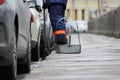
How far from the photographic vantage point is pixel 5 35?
6.83 m

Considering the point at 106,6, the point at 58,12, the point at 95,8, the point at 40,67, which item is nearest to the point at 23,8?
the point at 58,12

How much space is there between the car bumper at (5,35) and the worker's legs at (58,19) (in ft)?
7.16

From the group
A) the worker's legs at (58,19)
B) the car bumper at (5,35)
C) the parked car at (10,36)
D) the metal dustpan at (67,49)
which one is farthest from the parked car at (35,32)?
the car bumper at (5,35)

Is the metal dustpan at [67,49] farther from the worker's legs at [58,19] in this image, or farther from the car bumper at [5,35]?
the car bumper at [5,35]

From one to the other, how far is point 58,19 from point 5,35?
8.29 feet

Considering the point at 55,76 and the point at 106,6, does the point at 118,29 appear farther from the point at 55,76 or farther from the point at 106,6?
the point at 106,6

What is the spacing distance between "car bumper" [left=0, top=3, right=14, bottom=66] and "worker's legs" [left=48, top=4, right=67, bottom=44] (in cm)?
218

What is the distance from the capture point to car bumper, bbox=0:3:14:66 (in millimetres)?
6805

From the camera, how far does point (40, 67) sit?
34.7ft

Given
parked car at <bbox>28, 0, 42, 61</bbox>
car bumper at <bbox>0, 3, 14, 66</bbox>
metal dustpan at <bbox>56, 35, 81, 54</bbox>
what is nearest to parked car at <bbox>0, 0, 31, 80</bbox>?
car bumper at <bbox>0, 3, 14, 66</bbox>

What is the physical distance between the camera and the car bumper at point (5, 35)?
680cm

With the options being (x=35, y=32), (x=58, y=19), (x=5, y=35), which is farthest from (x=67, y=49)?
(x=5, y=35)

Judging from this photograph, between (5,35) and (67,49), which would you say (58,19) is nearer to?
(67,49)

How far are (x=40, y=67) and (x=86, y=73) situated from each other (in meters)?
1.75
